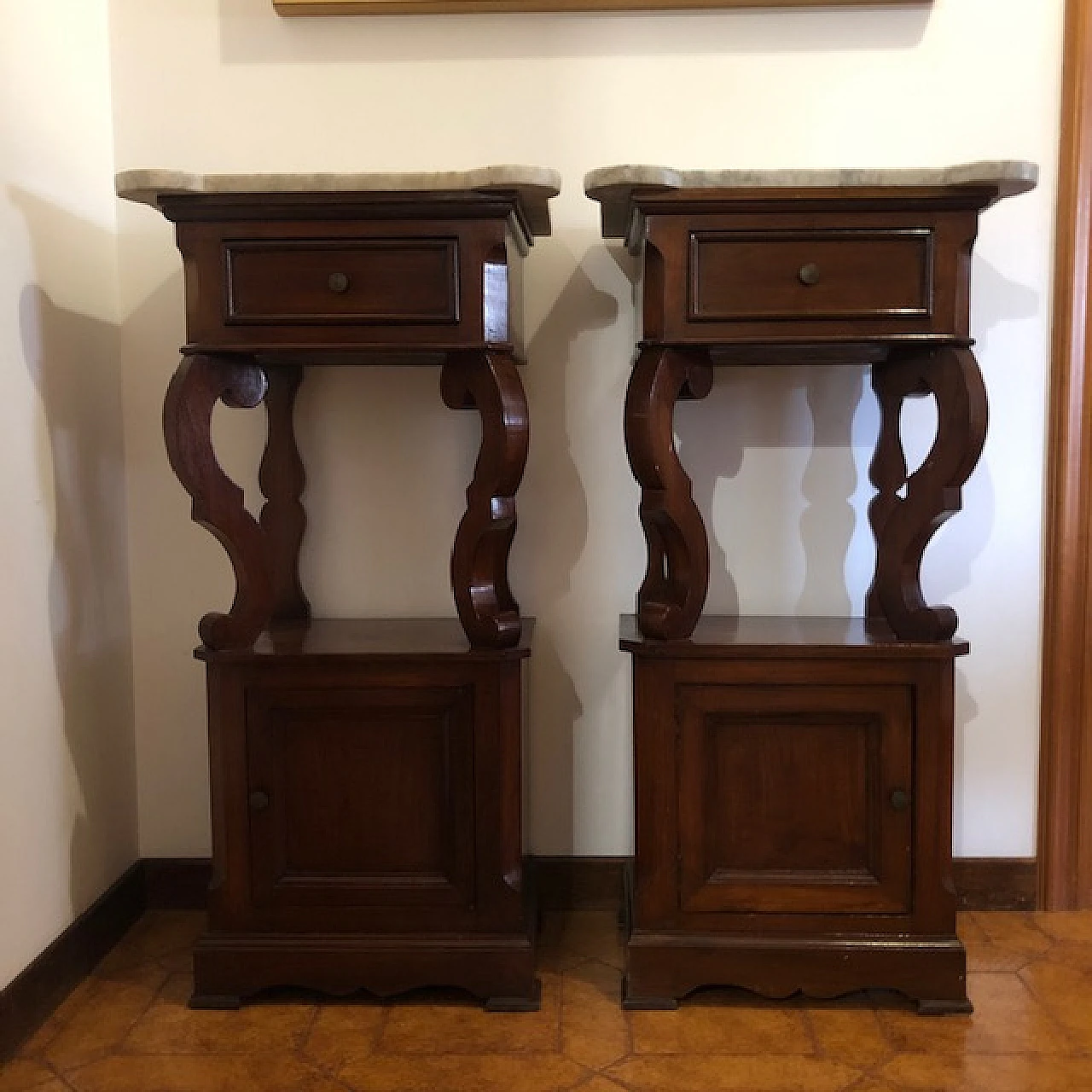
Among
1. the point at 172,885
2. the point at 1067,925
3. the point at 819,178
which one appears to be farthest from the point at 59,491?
the point at 1067,925

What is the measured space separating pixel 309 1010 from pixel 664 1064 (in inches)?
25.0

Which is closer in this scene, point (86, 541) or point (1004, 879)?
point (86, 541)

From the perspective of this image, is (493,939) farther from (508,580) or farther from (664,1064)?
(508,580)

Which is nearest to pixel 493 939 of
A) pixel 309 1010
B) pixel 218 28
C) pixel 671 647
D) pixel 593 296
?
pixel 309 1010

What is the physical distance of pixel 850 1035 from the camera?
181cm

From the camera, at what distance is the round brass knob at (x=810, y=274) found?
1.74m

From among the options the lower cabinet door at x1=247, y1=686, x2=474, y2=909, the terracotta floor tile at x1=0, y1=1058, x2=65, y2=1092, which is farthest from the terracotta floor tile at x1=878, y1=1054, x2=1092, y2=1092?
the terracotta floor tile at x1=0, y1=1058, x2=65, y2=1092

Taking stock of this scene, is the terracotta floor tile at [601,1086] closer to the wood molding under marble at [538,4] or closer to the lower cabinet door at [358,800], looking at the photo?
the lower cabinet door at [358,800]

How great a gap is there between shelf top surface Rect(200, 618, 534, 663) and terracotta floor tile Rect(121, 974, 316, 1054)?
0.63 m

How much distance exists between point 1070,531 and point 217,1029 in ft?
6.23

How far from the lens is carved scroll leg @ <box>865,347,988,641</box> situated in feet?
5.82

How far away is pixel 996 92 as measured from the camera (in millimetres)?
2156

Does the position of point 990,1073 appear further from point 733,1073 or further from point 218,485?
point 218,485

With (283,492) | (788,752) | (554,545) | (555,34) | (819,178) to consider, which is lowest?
(788,752)
